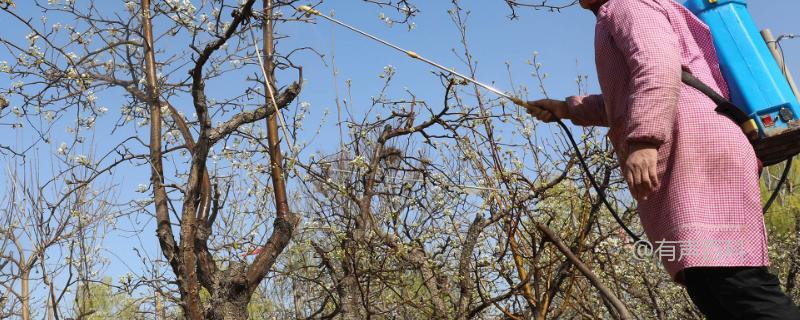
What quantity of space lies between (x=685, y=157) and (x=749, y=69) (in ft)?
0.90

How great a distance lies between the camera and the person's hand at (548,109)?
2348mm

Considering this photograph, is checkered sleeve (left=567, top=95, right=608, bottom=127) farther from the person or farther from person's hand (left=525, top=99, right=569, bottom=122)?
the person

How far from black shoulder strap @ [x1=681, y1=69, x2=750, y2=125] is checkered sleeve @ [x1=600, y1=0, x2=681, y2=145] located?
55 mm

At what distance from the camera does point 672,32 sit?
1.91 m

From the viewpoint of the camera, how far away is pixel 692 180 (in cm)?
176

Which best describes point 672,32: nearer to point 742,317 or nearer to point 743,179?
point 743,179

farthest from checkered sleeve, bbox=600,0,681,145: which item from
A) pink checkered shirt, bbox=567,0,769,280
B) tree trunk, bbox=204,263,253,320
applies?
tree trunk, bbox=204,263,253,320

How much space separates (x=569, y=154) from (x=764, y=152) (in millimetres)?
3538

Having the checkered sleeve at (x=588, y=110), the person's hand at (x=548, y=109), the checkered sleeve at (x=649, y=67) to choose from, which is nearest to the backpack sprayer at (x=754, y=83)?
the checkered sleeve at (x=649, y=67)

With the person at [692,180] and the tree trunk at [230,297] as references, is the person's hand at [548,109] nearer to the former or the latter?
the person at [692,180]

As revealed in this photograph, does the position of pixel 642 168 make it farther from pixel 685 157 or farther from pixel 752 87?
pixel 752 87

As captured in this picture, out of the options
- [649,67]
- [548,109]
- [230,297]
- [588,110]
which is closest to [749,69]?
[649,67]

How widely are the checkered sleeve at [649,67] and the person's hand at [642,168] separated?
0.07 ft

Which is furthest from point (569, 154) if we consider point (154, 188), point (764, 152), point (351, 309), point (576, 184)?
point (764, 152)
